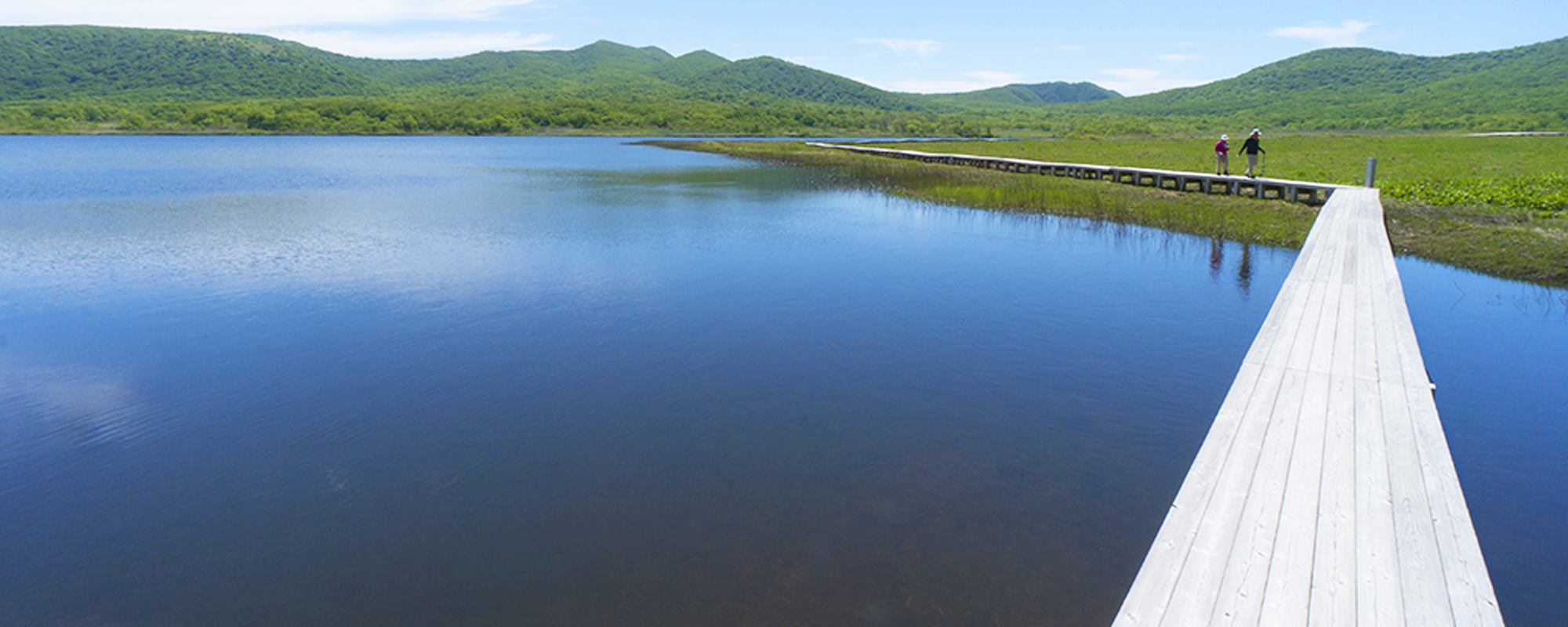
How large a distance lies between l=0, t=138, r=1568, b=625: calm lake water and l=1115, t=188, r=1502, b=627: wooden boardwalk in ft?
3.37

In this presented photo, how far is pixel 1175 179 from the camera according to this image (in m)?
31.9

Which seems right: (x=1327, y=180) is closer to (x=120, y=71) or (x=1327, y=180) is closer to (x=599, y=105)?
(x=599, y=105)

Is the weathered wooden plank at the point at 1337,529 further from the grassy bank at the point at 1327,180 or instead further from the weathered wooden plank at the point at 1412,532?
the grassy bank at the point at 1327,180

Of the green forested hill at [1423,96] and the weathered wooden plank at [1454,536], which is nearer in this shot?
the weathered wooden plank at [1454,536]

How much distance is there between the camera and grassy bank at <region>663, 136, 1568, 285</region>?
714 inches

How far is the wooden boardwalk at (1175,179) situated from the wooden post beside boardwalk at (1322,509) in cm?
2049

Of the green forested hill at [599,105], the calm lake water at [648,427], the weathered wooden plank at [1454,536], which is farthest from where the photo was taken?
the green forested hill at [599,105]

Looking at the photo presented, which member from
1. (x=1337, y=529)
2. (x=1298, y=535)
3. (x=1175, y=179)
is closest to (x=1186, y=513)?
(x=1298, y=535)

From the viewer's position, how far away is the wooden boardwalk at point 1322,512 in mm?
4258

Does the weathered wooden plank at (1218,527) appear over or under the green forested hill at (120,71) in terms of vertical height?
under

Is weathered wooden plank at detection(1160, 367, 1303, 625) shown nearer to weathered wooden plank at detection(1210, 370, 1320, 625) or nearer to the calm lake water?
weathered wooden plank at detection(1210, 370, 1320, 625)

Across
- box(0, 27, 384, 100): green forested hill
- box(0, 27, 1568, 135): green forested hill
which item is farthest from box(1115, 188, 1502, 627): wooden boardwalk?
box(0, 27, 384, 100): green forested hill

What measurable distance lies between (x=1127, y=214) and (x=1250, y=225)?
4.10m

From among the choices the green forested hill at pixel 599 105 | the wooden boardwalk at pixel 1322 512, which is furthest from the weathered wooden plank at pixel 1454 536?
the green forested hill at pixel 599 105
